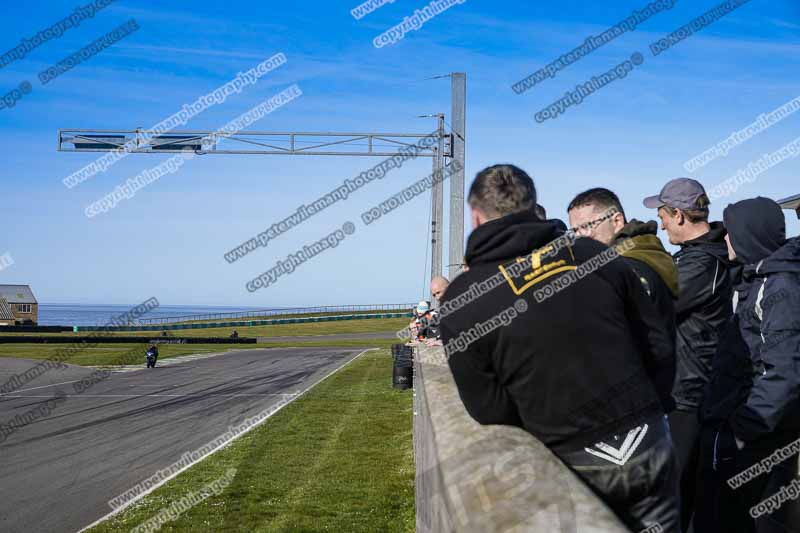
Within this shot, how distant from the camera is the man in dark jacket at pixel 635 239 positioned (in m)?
2.90

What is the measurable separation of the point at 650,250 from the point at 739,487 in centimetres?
136

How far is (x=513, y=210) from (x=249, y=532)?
16.7ft

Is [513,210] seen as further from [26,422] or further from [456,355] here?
[26,422]

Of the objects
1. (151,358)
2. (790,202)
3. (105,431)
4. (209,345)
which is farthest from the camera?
(209,345)

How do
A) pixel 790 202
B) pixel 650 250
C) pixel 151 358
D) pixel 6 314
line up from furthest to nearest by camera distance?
pixel 6 314 → pixel 151 358 → pixel 790 202 → pixel 650 250

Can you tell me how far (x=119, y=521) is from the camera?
7211 millimetres

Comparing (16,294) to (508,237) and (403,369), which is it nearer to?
(403,369)

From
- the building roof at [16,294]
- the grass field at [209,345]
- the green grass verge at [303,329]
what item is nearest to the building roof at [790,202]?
the grass field at [209,345]

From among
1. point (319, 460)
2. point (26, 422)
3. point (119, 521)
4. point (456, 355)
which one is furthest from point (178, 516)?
point (26, 422)

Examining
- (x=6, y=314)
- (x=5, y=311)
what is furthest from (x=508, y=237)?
(x=5, y=311)

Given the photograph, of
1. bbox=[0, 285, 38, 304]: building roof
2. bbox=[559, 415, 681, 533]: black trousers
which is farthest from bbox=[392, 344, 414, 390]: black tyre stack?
bbox=[0, 285, 38, 304]: building roof

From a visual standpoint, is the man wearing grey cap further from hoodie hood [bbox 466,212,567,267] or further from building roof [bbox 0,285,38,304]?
building roof [bbox 0,285,38,304]

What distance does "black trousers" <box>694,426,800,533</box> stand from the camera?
12.0ft

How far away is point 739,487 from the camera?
3752 millimetres
